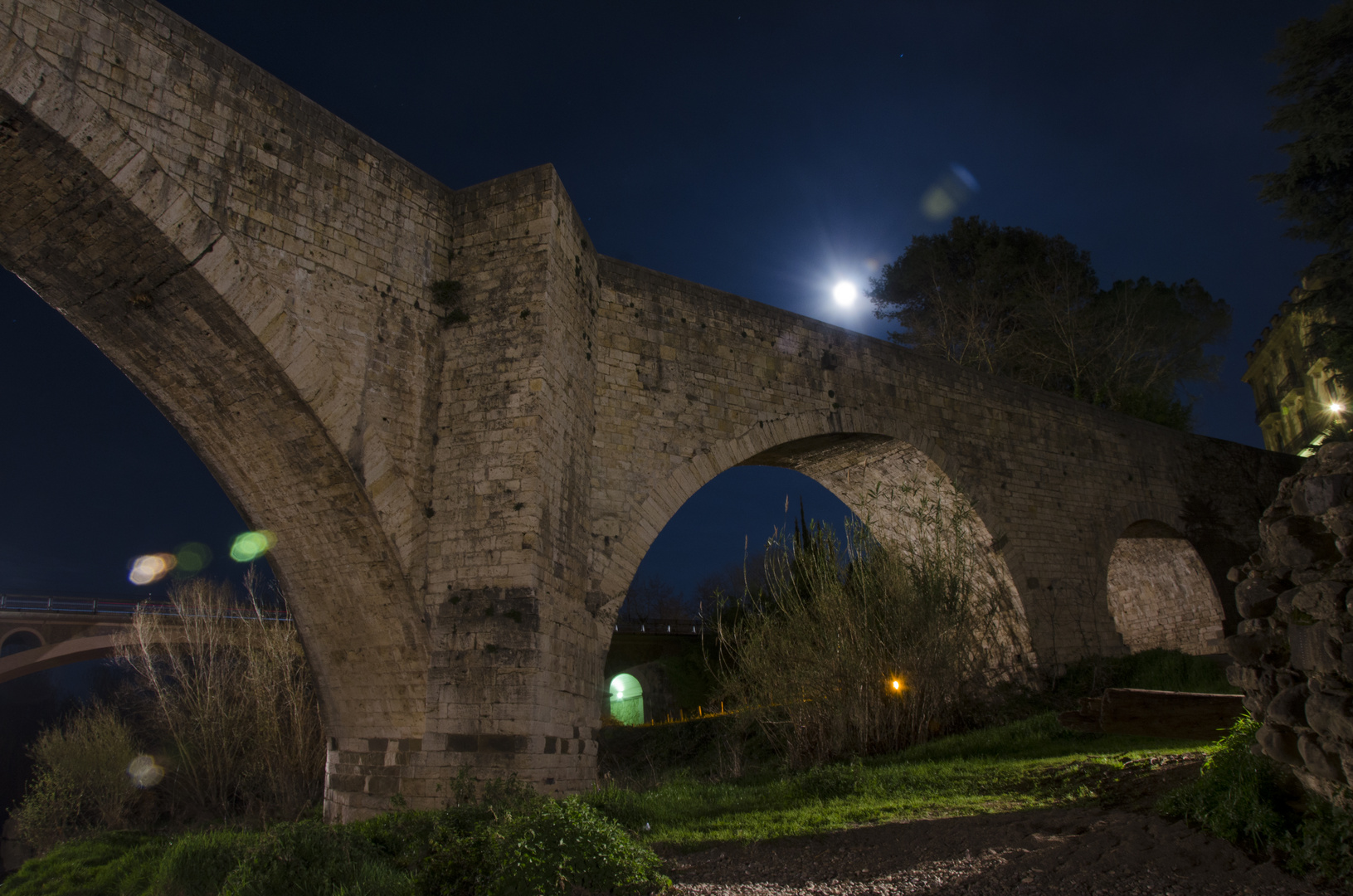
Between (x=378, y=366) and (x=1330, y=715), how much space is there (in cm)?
673

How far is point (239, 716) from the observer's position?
1414cm

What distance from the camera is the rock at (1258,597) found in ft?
13.0

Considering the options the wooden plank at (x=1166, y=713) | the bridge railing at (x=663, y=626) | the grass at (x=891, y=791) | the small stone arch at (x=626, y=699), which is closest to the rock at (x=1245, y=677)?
the grass at (x=891, y=791)

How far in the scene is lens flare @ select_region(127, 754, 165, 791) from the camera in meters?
16.3

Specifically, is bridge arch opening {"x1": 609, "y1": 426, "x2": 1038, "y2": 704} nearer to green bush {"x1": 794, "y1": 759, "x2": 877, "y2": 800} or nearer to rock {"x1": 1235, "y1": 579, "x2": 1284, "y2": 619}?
green bush {"x1": 794, "y1": 759, "x2": 877, "y2": 800}

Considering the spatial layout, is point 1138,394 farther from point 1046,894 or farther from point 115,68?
point 115,68

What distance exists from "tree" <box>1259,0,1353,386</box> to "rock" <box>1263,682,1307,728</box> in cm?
993

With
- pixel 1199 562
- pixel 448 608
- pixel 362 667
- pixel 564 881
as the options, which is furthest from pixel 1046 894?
pixel 1199 562

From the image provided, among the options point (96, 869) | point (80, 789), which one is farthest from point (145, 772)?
point (96, 869)

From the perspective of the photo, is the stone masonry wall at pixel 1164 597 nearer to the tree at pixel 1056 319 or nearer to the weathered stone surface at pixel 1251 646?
the tree at pixel 1056 319

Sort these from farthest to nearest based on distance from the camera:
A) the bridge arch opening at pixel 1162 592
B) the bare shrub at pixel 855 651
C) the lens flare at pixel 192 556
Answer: the lens flare at pixel 192 556 < the bridge arch opening at pixel 1162 592 < the bare shrub at pixel 855 651

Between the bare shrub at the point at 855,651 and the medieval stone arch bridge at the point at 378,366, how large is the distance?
1.72m

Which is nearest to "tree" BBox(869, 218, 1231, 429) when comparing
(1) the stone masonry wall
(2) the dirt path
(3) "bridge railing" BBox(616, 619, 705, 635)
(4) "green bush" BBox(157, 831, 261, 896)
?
(1) the stone masonry wall

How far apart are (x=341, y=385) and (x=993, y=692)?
845cm
